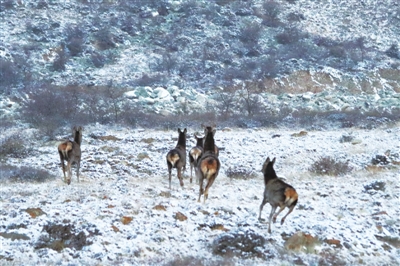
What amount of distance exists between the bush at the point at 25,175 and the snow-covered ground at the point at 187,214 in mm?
410

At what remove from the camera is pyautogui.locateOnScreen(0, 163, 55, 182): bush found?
13.5 metres

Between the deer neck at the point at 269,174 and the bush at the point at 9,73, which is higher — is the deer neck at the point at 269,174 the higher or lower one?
the lower one

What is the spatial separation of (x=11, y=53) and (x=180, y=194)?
1423 inches

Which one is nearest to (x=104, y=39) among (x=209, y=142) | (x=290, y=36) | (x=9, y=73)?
(x=9, y=73)

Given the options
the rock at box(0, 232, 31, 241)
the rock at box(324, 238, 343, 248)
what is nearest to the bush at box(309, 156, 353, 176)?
the rock at box(324, 238, 343, 248)

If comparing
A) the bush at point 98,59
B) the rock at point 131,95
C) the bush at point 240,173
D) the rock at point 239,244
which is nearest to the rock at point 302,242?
the rock at point 239,244

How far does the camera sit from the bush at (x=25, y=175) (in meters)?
13.5

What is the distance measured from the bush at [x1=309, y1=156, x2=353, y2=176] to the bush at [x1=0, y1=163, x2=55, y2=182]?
8.78m

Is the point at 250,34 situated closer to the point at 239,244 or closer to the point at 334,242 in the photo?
the point at 334,242

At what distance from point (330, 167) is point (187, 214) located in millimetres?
6481

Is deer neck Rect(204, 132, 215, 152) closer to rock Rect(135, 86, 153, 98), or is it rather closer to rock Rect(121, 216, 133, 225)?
rock Rect(121, 216, 133, 225)

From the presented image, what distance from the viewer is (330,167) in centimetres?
1468

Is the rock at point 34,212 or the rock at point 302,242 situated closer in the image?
the rock at point 302,242

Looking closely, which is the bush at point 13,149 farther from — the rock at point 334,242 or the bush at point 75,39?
the bush at point 75,39
